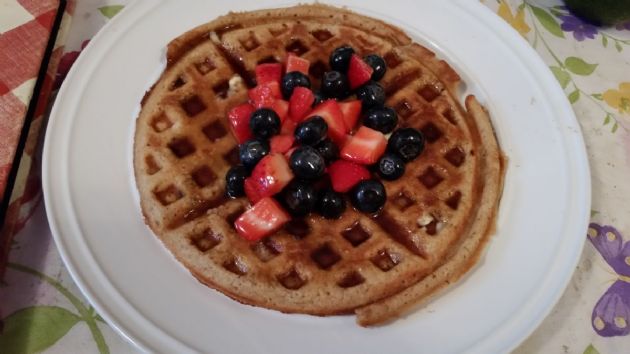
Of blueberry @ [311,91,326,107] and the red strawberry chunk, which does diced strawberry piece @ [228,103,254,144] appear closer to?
blueberry @ [311,91,326,107]

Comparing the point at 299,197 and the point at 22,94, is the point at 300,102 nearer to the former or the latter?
the point at 299,197

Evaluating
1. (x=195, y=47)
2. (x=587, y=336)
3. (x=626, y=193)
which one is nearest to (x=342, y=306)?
(x=587, y=336)

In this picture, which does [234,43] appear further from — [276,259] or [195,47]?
[276,259]

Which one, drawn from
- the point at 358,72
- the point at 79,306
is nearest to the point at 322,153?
the point at 358,72

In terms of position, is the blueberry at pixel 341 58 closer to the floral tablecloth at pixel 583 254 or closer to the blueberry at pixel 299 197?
the blueberry at pixel 299 197

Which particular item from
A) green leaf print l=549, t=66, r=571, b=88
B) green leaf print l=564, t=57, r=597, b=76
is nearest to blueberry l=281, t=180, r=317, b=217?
green leaf print l=549, t=66, r=571, b=88

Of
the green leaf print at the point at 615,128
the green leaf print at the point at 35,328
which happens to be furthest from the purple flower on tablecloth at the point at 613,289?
the green leaf print at the point at 35,328
